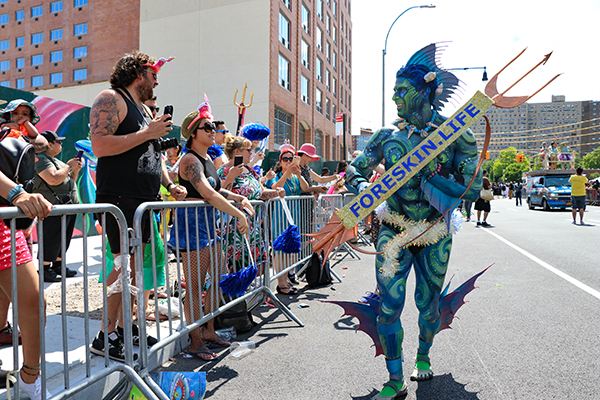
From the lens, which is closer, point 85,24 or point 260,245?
point 260,245

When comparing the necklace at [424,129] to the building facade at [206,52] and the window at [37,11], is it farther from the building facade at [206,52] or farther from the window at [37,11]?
the window at [37,11]

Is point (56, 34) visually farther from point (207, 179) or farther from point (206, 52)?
point (207, 179)

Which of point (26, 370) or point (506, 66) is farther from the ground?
point (506, 66)

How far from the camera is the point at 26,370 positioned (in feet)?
7.09

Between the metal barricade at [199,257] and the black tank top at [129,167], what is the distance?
198 millimetres

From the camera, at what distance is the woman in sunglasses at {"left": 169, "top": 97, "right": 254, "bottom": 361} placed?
3242mm

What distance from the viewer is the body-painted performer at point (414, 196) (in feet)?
8.73

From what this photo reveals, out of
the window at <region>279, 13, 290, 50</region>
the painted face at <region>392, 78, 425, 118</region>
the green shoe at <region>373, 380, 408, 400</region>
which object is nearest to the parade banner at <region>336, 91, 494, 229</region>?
the painted face at <region>392, 78, 425, 118</region>

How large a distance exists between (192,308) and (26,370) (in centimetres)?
113

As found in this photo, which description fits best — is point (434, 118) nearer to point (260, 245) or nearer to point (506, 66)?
point (506, 66)

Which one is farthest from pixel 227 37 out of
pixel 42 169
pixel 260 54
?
pixel 42 169

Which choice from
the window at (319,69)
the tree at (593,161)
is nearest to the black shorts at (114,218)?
the window at (319,69)

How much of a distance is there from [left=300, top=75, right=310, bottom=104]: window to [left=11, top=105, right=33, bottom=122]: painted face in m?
29.4

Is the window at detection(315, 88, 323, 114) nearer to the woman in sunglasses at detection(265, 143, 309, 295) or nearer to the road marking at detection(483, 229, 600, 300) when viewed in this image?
the road marking at detection(483, 229, 600, 300)
